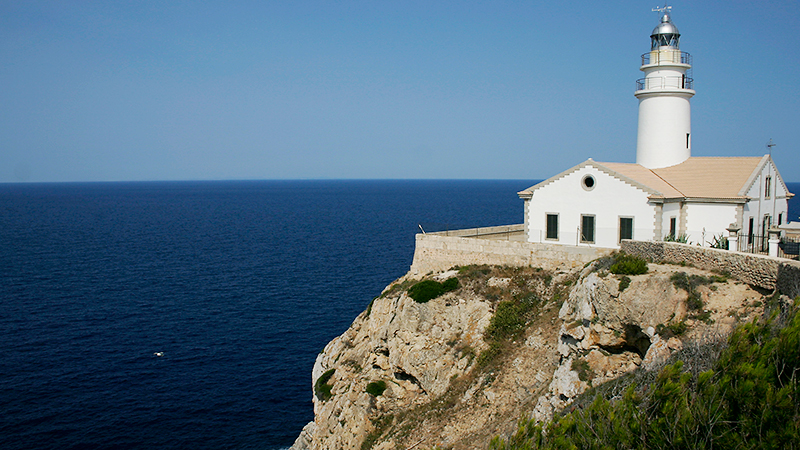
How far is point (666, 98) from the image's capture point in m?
35.8

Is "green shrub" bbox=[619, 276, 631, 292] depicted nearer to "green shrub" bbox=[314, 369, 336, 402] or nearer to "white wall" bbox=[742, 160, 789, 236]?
"white wall" bbox=[742, 160, 789, 236]

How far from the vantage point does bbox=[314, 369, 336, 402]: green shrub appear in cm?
3569

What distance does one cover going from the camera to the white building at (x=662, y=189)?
31266mm

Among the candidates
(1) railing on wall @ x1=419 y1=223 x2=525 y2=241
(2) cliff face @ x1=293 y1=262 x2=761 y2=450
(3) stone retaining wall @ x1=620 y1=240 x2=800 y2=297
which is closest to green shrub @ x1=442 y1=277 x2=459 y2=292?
(2) cliff face @ x1=293 y1=262 x2=761 y2=450

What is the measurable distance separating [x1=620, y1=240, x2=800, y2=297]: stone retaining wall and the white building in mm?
4443

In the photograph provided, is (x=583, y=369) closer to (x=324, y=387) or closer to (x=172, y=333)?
(x=324, y=387)

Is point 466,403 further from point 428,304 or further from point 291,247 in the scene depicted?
point 291,247

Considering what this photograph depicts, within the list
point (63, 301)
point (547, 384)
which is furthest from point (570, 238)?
point (63, 301)

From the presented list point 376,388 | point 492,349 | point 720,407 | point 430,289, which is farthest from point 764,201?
point 720,407

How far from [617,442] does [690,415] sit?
1708 millimetres

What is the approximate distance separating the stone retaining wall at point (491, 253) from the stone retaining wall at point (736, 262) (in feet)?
11.9

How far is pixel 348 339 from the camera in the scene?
39125mm

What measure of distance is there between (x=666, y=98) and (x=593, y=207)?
9.62 meters

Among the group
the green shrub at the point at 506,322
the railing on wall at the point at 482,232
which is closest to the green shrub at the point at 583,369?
the green shrub at the point at 506,322
